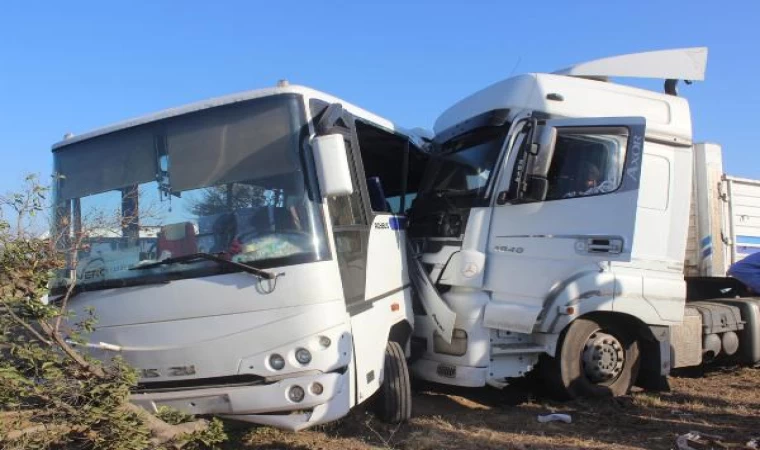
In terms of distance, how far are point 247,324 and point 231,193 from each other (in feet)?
2.96

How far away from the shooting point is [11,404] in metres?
3.60

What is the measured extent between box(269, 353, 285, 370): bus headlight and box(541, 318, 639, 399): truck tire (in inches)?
113

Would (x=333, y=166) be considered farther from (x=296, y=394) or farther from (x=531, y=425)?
(x=531, y=425)

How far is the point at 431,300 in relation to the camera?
579 cm

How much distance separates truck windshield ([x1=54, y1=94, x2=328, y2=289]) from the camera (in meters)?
4.24

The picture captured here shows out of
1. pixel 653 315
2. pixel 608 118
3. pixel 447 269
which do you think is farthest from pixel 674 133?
pixel 447 269

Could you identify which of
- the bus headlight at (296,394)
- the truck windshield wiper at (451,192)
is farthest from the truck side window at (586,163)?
the bus headlight at (296,394)

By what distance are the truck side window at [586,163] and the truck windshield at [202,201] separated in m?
2.49

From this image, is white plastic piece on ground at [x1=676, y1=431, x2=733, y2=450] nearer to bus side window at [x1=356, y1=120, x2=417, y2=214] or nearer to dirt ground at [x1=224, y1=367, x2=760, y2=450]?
dirt ground at [x1=224, y1=367, x2=760, y2=450]

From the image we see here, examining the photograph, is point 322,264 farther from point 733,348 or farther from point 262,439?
point 733,348

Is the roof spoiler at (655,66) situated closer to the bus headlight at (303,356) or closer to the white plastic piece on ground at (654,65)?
the white plastic piece on ground at (654,65)

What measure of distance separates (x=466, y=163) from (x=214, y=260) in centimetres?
303

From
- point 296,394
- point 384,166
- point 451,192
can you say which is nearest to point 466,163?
point 451,192

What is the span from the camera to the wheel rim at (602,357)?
235 inches
